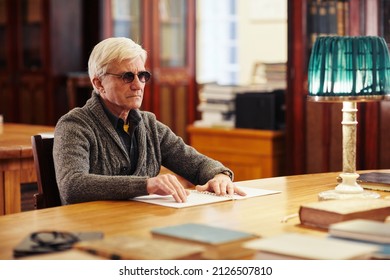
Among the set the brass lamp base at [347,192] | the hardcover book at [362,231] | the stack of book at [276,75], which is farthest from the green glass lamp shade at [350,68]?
the stack of book at [276,75]

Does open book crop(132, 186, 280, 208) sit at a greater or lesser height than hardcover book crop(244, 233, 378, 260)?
lesser

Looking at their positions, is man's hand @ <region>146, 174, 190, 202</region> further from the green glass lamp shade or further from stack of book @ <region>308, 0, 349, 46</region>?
stack of book @ <region>308, 0, 349, 46</region>

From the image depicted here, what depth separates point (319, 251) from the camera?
5.40 feet

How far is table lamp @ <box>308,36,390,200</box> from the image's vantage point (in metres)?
2.39

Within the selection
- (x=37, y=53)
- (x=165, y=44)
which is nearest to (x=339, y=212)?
(x=165, y=44)

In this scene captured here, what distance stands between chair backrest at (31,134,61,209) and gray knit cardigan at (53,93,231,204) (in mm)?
86

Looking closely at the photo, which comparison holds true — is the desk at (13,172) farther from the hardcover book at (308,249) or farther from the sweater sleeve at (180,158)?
the hardcover book at (308,249)

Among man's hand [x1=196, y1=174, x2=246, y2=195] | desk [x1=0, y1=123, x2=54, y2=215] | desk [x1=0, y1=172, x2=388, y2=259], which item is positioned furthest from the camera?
desk [x1=0, y1=123, x2=54, y2=215]

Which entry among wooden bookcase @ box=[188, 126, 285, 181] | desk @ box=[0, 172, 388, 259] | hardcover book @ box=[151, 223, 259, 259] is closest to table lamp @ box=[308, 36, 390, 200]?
desk @ box=[0, 172, 388, 259]

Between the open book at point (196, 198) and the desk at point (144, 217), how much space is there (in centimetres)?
4

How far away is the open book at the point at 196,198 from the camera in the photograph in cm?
236

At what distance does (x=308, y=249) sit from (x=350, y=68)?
876 mm

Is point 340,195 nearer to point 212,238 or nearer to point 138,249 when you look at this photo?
point 212,238

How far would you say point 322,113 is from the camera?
17.5 ft
